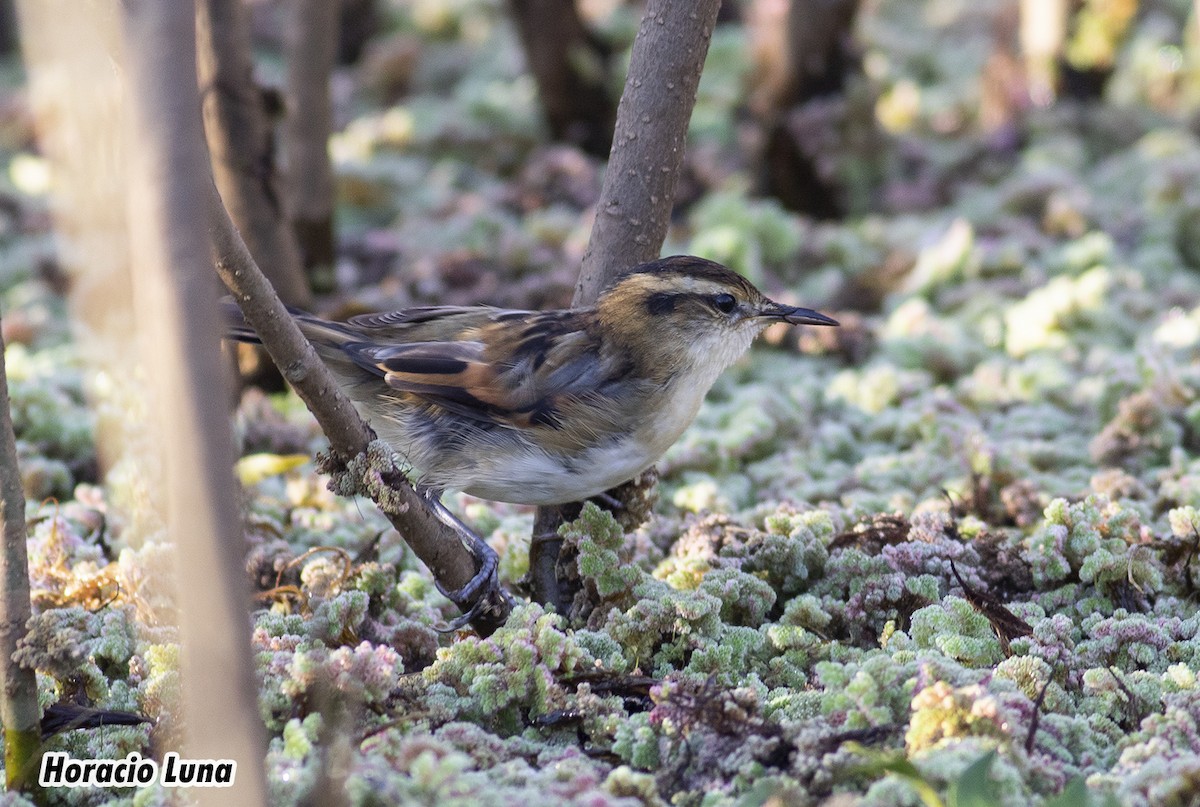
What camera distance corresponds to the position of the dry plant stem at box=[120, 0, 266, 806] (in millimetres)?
2242

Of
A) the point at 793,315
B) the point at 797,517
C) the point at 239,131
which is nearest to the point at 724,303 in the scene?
the point at 793,315

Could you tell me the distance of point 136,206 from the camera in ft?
7.51

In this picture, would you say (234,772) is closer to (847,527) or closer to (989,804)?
(989,804)

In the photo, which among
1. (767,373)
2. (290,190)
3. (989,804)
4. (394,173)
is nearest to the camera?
(989,804)

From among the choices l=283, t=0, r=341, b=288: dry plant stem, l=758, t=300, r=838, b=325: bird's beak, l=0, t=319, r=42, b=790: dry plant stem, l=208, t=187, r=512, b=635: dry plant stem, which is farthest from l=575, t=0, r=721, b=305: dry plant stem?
l=283, t=0, r=341, b=288: dry plant stem

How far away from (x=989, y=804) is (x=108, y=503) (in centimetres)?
367

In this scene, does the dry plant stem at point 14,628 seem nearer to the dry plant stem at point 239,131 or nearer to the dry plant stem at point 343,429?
the dry plant stem at point 343,429

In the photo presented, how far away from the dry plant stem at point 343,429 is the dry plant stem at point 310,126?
386 cm

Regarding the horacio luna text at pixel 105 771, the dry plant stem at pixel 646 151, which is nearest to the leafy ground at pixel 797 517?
the horacio luna text at pixel 105 771

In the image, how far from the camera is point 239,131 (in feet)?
20.0

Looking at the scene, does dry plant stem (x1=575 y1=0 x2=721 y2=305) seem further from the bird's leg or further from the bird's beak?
the bird's leg

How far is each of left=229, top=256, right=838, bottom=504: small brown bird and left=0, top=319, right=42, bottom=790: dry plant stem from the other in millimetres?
1240

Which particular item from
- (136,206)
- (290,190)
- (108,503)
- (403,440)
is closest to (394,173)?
(290,190)

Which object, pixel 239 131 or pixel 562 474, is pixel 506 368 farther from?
pixel 239 131
